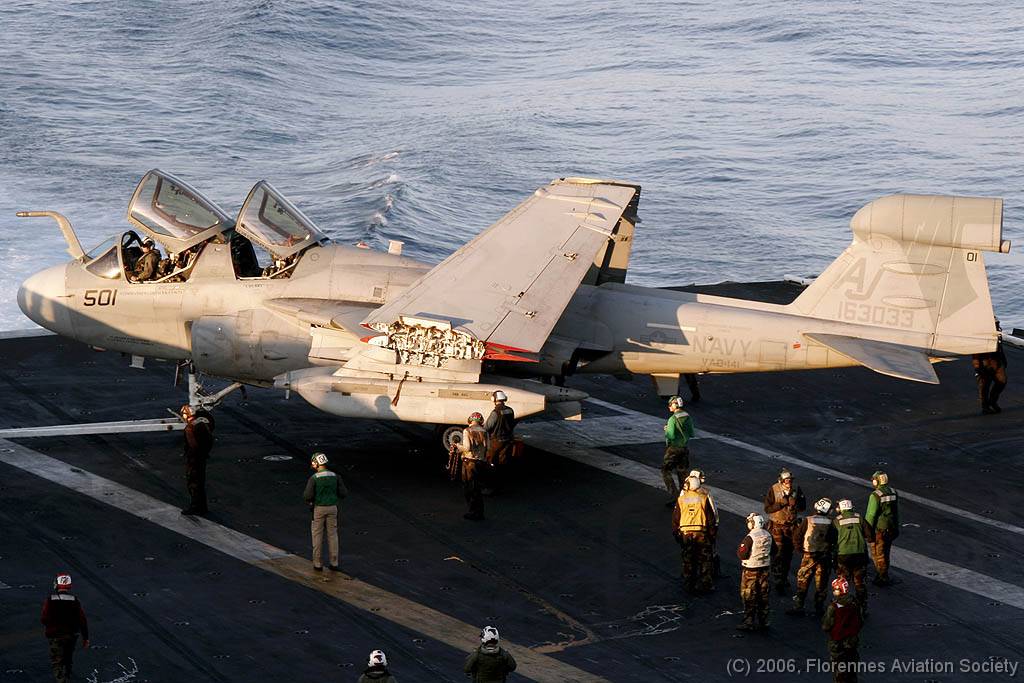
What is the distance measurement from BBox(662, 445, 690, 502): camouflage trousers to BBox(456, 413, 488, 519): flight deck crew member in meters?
2.60

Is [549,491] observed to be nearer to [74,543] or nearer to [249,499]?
[249,499]

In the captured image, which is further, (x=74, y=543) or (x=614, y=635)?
(x=74, y=543)

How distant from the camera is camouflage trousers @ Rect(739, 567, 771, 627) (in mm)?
15312

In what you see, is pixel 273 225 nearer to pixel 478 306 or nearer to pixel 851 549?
pixel 478 306

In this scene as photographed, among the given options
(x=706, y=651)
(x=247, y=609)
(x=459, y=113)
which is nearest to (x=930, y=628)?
(x=706, y=651)

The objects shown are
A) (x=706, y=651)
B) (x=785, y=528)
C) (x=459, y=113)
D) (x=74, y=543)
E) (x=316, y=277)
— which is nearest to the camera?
(x=706, y=651)

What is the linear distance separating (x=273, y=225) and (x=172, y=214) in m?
1.66

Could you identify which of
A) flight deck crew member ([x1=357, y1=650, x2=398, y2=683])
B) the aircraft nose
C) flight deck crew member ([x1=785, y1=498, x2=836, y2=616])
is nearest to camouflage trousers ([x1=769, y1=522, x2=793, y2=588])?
flight deck crew member ([x1=785, y1=498, x2=836, y2=616])

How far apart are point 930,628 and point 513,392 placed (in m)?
6.65

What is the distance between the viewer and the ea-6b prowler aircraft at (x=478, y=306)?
19.7m

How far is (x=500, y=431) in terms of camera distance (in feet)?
62.6

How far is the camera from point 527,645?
598 inches

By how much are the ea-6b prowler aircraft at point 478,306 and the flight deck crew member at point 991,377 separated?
311cm

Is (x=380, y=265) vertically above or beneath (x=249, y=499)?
above
